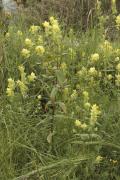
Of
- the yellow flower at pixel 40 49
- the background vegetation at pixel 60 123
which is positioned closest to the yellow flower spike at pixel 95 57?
the background vegetation at pixel 60 123

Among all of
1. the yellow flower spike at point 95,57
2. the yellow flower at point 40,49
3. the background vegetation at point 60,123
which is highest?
the yellow flower at point 40,49

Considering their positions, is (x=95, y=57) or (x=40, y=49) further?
(x=95, y=57)

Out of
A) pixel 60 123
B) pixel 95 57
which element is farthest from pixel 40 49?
pixel 60 123

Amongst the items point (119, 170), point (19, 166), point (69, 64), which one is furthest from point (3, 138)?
point (69, 64)

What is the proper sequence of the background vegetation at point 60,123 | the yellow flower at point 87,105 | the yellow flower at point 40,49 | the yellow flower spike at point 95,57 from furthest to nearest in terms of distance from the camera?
the yellow flower spike at point 95,57 < the yellow flower at point 40,49 < the yellow flower at point 87,105 < the background vegetation at point 60,123

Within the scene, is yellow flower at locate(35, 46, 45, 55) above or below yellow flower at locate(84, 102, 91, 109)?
above

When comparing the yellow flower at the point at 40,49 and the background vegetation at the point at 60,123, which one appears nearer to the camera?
the background vegetation at the point at 60,123

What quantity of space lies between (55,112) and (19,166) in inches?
13.9

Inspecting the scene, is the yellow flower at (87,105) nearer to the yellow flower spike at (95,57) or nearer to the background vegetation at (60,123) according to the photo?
the background vegetation at (60,123)

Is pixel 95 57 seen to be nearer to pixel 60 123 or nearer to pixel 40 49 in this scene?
pixel 40 49

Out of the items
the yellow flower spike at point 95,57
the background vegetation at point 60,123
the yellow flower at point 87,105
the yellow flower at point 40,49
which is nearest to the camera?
the background vegetation at point 60,123

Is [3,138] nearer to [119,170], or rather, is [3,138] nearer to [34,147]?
[34,147]

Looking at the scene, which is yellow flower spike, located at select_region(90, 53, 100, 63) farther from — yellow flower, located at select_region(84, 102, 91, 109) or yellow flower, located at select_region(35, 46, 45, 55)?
yellow flower, located at select_region(84, 102, 91, 109)

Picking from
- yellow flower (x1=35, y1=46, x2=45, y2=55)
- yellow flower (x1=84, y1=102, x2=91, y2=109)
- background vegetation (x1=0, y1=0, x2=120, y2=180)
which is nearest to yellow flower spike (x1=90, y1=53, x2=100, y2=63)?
background vegetation (x1=0, y1=0, x2=120, y2=180)
